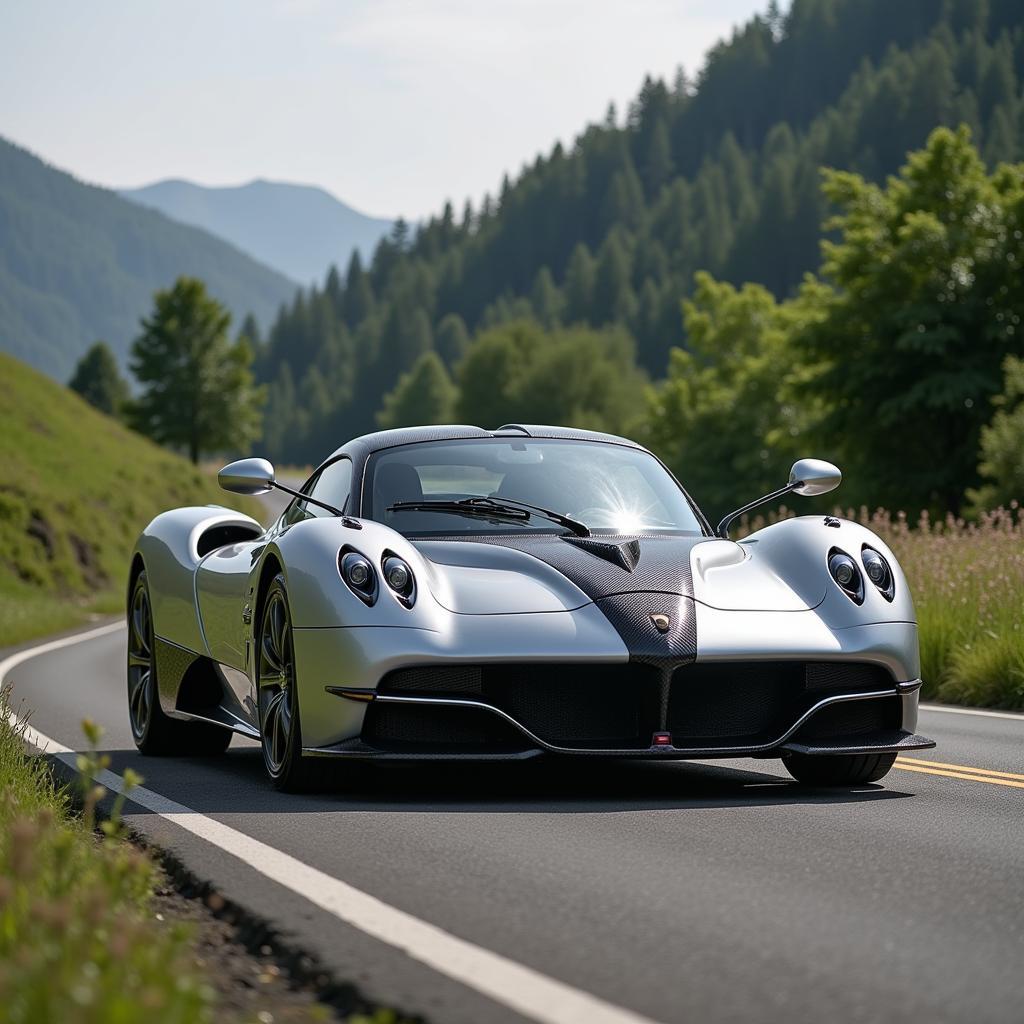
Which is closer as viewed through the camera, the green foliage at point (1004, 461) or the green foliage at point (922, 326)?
the green foliage at point (1004, 461)

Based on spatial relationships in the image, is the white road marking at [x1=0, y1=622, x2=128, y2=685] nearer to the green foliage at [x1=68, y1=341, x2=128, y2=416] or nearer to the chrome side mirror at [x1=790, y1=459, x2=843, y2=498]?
the chrome side mirror at [x1=790, y1=459, x2=843, y2=498]

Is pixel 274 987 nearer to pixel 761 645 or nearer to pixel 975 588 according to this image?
pixel 761 645

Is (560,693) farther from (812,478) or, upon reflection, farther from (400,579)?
(812,478)

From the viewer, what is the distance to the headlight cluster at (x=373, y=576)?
21.6 feet

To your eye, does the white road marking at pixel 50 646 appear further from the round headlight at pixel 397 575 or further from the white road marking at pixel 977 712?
the round headlight at pixel 397 575

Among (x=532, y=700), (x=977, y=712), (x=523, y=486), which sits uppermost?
(x=523, y=486)

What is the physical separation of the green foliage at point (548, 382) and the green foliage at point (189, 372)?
2768 centimetres

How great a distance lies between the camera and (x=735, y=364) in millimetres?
81250

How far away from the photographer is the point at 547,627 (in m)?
6.45

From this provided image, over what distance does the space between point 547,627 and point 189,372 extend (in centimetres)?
8385

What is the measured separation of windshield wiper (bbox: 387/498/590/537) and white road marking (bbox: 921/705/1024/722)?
4272mm

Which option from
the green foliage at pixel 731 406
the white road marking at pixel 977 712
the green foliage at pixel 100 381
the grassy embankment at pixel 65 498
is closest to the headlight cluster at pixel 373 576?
the white road marking at pixel 977 712

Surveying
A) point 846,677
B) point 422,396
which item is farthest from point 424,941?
point 422,396

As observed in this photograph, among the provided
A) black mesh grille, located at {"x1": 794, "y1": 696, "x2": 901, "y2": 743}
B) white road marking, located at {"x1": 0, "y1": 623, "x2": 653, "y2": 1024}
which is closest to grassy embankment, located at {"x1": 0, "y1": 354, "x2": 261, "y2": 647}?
black mesh grille, located at {"x1": 794, "y1": 696, "x2": 901, "y2": 743}
